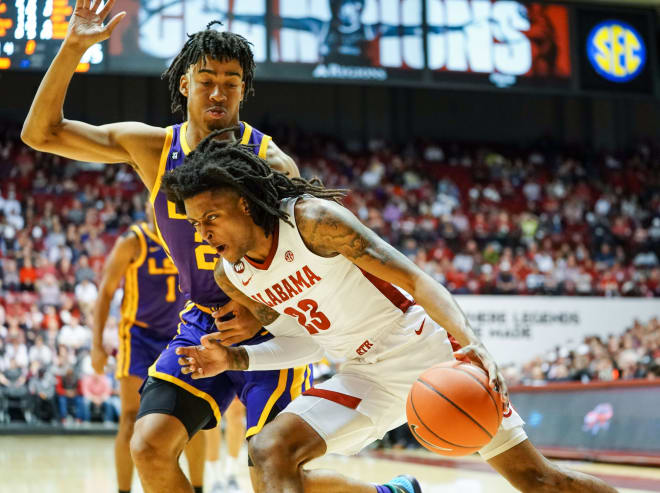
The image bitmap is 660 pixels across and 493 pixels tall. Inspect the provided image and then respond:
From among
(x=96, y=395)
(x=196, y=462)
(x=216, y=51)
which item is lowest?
(x=96, y=395)

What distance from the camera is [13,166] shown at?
16781mm

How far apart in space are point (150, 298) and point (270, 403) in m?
2.27

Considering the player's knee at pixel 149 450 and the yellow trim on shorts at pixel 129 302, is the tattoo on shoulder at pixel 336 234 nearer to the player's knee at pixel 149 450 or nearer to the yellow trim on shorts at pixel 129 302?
the player's knee at pixel 149 450

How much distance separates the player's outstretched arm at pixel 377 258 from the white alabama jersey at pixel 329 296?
0.26 feet

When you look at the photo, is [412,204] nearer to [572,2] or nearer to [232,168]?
[572,2]

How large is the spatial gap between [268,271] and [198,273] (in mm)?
567

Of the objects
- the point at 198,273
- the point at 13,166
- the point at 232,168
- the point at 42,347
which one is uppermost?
the point at 13,166

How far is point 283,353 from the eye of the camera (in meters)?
3.52

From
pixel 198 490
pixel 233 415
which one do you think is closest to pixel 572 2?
pixel 233 415

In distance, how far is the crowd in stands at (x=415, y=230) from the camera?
40.2 ft

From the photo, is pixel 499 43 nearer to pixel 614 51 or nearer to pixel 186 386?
pixel 614 51

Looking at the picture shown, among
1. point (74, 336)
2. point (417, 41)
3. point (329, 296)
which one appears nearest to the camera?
point (329, 296)

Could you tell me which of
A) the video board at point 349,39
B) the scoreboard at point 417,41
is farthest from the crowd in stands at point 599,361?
the video board at point 349,39

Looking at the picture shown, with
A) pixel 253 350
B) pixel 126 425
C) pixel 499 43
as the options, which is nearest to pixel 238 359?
pixel 253 350
